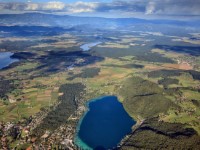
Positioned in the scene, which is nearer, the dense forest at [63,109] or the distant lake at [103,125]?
Result: the distant lake at [103,125]

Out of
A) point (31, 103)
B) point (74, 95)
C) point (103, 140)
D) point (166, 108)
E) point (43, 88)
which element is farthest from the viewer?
point (43, 88)

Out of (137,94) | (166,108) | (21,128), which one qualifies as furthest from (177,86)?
(21,128)

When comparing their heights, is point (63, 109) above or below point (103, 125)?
above

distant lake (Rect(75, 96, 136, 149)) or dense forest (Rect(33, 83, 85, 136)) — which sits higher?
dense forest (Rect(33, 83, 85, 136))

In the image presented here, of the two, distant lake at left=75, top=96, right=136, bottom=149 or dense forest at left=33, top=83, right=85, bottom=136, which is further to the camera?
dense forest at left=33, top=83, right=85, bottom=136

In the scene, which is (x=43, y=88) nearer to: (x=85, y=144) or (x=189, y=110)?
(x=85, y=144)

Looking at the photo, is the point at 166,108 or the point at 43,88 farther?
the point at 43,88

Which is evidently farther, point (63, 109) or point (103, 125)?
point (63, 109)

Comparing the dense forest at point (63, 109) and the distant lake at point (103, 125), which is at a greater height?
the dense forest at point (63, 109)
